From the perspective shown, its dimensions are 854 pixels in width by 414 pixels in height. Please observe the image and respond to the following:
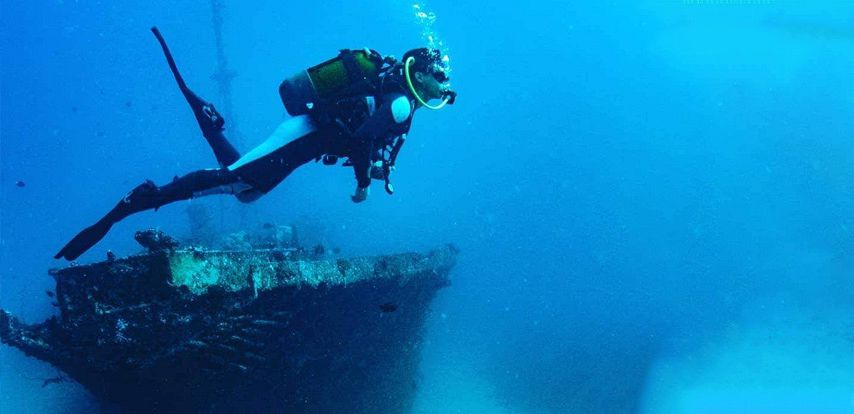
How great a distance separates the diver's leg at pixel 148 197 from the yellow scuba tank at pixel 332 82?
2.70 feet

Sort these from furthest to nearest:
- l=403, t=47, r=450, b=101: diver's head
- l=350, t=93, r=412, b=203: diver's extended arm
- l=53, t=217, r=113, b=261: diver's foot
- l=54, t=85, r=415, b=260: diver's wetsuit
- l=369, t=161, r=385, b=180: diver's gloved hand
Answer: l=369, t=161, r=385, b=180: diver's gloved hand → l=403, t=47, r=450, b=101: diver's head → l=350, t=93, r=412, b=203: diver's extended arm → l=54, t=85, r=415, b=260: diver's wetsuit → l=53, t=217, r=113, b=261: diver's foot

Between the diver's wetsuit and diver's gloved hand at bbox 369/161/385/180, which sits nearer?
the diver's wetsuit

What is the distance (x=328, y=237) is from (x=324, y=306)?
16424 millimetres

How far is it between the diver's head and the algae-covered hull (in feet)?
6.86

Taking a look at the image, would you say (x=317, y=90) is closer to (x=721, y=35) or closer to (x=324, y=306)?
(x=324, y=306)

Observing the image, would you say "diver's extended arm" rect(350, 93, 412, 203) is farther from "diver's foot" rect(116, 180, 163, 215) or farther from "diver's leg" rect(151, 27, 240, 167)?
"diver's foot" rect(116, 180, 163, 215)

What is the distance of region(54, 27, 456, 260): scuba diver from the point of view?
413 centimetres

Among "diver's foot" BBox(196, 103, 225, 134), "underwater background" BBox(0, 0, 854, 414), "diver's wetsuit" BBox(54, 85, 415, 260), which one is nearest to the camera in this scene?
"diver's wetsuit" BBox(54, 85, 415, 260)

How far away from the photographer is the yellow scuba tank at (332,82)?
420cm

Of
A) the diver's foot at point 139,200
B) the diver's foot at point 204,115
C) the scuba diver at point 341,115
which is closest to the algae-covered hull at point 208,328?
the diver's foot at point 139,200

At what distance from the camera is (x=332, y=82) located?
4.21m

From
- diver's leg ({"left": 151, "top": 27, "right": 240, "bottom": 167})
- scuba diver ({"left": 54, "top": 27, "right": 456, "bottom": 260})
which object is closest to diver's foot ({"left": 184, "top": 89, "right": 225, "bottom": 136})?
diver's leg ({"left": 151, "top": 27, "right": 240, "bottom": 167})

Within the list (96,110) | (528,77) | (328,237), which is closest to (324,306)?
(328,237)

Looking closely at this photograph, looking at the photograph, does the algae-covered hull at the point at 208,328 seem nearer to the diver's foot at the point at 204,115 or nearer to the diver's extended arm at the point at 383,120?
the diver's foot at the point at 204,115
